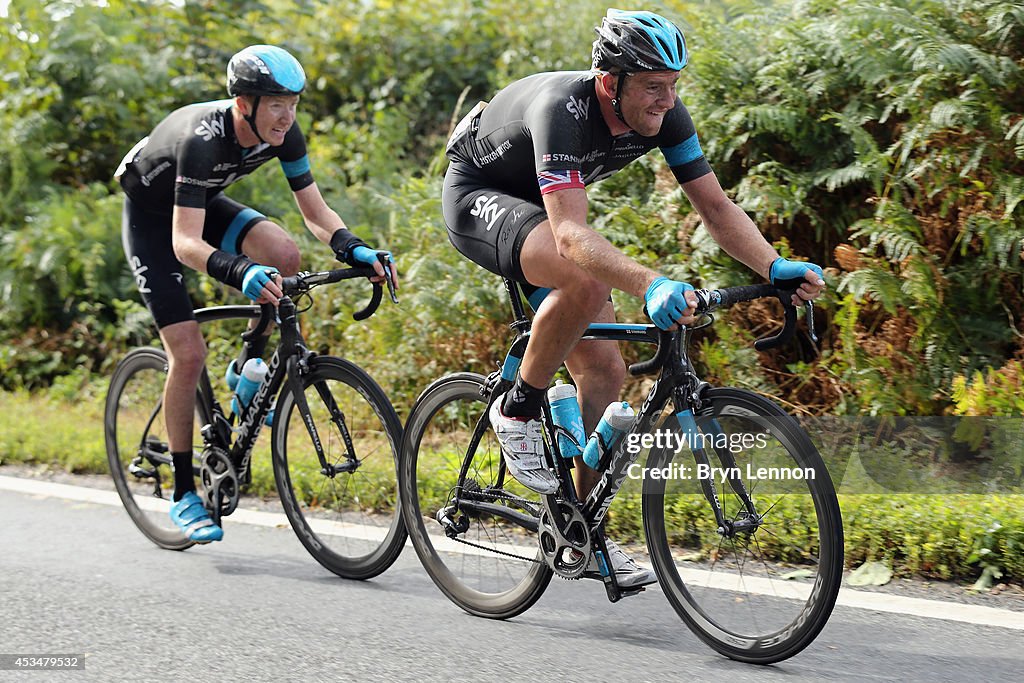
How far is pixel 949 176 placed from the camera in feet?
19.7

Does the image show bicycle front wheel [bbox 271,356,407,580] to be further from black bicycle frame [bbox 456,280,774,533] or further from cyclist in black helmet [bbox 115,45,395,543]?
black bicycle frame [bbox 456,280,774,533]

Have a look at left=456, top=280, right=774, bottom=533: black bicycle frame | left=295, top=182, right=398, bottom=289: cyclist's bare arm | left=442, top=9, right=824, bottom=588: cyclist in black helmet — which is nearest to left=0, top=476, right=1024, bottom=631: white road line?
left=456, top=280, right=774, bottom=533: black bicycle frame

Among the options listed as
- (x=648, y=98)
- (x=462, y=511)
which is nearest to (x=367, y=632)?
(x=462, y=511)

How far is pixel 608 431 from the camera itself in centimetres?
404

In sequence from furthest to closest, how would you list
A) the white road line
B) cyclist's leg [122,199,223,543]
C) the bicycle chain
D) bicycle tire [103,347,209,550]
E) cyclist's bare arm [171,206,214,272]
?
bicycle tire [103,347,209,550] < cyclist's leg [122,199,223,543] < cyclist's bare arm [171,206,214,272] < the bicycle chain < the white road line

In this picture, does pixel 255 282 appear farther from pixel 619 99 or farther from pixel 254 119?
pixel 619 99

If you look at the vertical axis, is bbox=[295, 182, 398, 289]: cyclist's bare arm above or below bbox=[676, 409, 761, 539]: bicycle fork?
above

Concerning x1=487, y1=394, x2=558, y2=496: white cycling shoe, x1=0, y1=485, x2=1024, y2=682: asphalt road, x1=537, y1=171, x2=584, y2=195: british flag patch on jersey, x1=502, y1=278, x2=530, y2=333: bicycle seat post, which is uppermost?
x1=537, y1=171, x2=584, y2=195: british flag patch on jersey

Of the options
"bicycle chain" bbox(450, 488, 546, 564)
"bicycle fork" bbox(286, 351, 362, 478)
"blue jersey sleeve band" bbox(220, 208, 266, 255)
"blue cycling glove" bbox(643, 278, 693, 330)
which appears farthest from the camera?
"blue jersey sleeve band" bbox(220, 208, 266, 255)

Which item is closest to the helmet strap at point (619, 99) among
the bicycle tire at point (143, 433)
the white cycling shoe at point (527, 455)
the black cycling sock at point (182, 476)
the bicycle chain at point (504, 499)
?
the white cycling shoe at point (527, 455)

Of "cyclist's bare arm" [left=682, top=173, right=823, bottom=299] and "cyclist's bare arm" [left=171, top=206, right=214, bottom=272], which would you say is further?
"cyclist's bare arm" [left=171, top=206, right=214, bottom=272]

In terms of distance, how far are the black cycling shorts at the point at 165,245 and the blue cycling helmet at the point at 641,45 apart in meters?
2.41

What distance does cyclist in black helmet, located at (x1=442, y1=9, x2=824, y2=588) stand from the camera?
371 cm

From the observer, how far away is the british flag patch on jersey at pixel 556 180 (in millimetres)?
3783
